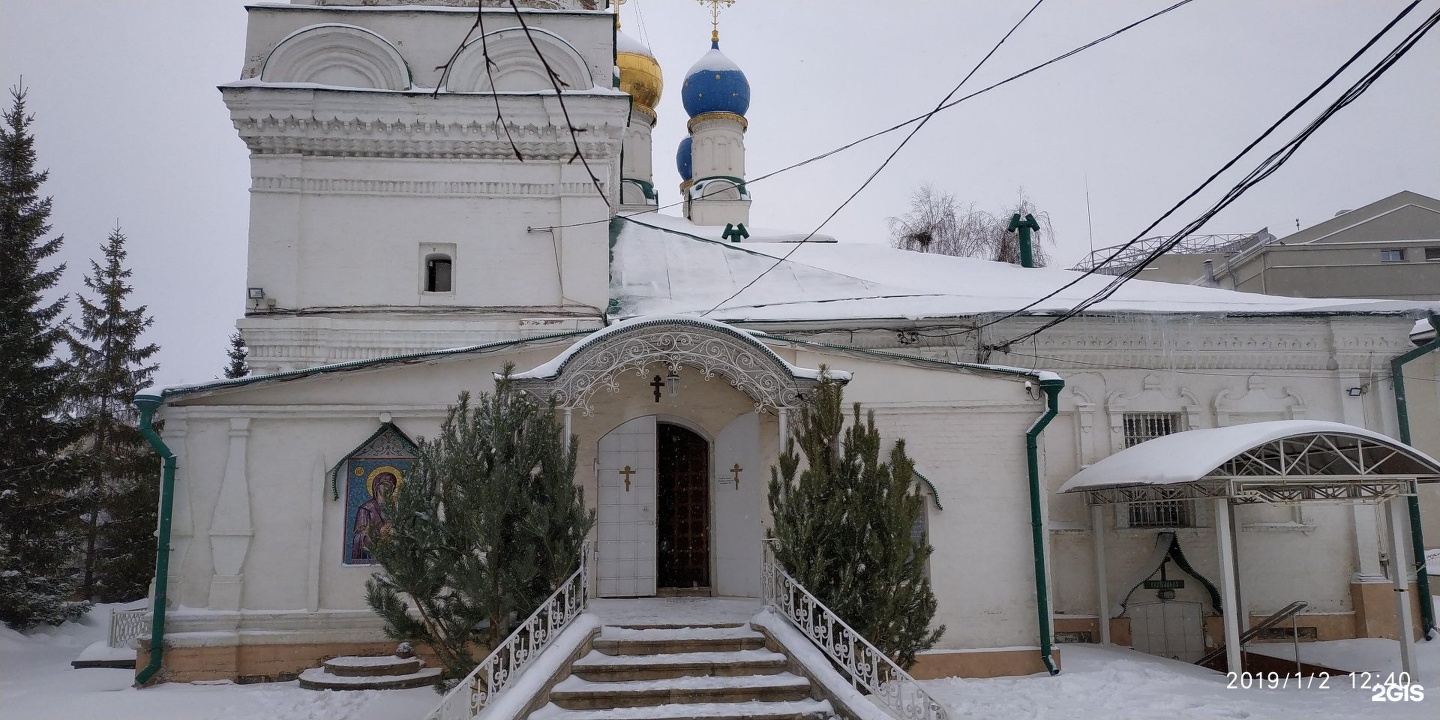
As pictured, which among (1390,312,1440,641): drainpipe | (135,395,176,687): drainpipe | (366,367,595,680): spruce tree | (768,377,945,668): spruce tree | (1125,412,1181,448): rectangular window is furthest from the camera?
(1125,412,1181,448): rectangular window

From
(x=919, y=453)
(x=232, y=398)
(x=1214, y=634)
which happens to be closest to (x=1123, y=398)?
(x=1214, y=634)

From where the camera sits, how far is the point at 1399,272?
971 inches

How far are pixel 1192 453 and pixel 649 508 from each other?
5.72 metres

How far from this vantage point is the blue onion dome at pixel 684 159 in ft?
86.5

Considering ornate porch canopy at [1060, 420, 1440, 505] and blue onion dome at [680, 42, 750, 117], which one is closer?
ornate porch canopy at [1060, 420, 1440, 505]

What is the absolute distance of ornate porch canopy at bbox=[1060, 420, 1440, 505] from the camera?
32.8 ft

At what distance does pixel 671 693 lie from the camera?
7559 millimetres

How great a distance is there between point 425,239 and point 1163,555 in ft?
33.5

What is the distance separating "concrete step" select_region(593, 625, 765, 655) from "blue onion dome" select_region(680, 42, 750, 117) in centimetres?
Answer: 1570

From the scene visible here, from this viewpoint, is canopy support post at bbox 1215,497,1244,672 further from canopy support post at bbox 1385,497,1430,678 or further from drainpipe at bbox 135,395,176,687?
drainpipe at bbox 135,395,176,687

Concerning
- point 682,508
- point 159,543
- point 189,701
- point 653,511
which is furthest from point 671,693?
point 159,543

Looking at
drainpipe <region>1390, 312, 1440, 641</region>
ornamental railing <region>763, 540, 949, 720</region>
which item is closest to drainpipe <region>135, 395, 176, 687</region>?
ornamental railing <region>763, 540, 949, 720</region>

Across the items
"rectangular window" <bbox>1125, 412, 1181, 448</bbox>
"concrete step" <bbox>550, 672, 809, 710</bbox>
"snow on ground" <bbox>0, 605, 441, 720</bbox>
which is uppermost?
"rectangular window" <bbox>1125, 412, 1181, 448</bbox>

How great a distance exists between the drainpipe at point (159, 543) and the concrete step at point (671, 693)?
481 centimetres
